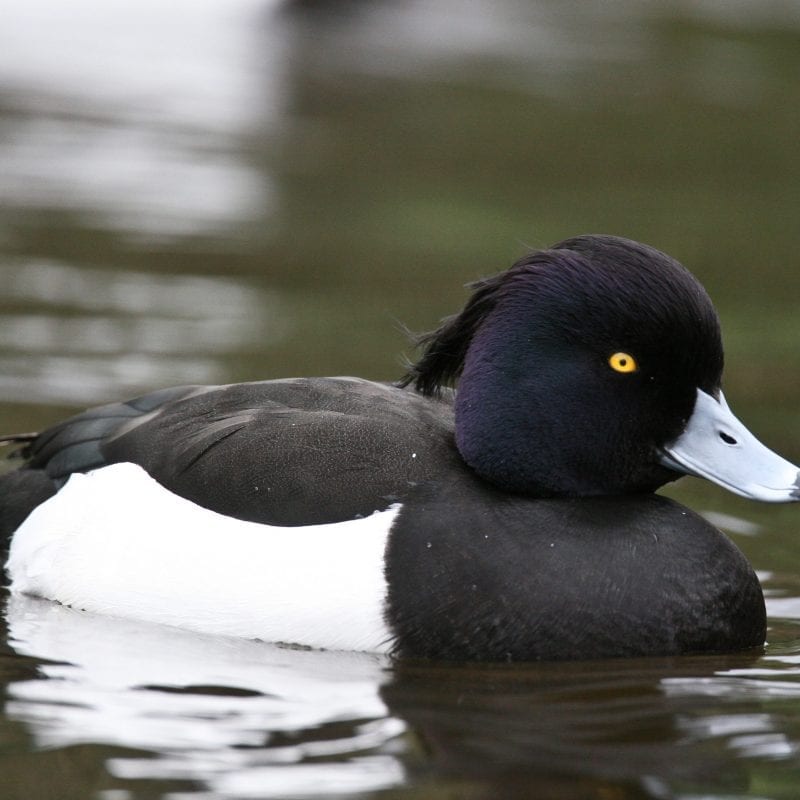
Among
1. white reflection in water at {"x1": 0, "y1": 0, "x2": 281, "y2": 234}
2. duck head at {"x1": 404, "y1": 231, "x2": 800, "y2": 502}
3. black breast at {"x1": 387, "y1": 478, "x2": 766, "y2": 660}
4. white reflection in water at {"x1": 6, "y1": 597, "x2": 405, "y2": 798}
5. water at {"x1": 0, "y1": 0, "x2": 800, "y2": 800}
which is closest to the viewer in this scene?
white reflection in water at {"x1": 6, "y1": 597, "x2": 405, "y2": 798}

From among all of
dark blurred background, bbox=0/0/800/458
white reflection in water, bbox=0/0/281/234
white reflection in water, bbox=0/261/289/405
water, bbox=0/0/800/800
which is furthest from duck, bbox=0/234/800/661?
white reflection in water, bbox=0/0/281/234

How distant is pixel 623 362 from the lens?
523 centimetres

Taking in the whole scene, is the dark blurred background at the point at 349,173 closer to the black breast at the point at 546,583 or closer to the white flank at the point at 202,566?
the white flank at the point at 202,566

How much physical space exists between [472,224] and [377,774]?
767cm

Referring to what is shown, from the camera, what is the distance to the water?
4402 millimetres

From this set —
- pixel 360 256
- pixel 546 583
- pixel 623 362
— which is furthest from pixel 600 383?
pixel 360 256

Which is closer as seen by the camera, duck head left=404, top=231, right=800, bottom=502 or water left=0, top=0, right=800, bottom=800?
water left=0, top=0, right=800, bottom=800

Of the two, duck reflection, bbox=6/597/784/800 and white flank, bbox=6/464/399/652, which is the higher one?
white flank, bbox=6/464/399/652

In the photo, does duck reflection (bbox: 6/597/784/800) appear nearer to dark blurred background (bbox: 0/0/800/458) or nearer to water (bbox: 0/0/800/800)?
water (bbox: 0/0/800/800)

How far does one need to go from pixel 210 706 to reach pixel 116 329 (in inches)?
175

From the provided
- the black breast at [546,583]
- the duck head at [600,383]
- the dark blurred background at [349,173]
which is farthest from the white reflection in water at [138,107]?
the black breast at [546,583]

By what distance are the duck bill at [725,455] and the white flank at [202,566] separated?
3.06ft

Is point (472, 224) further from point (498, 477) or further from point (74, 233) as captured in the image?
point (498, 477)

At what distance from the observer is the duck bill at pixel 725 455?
5.22m
